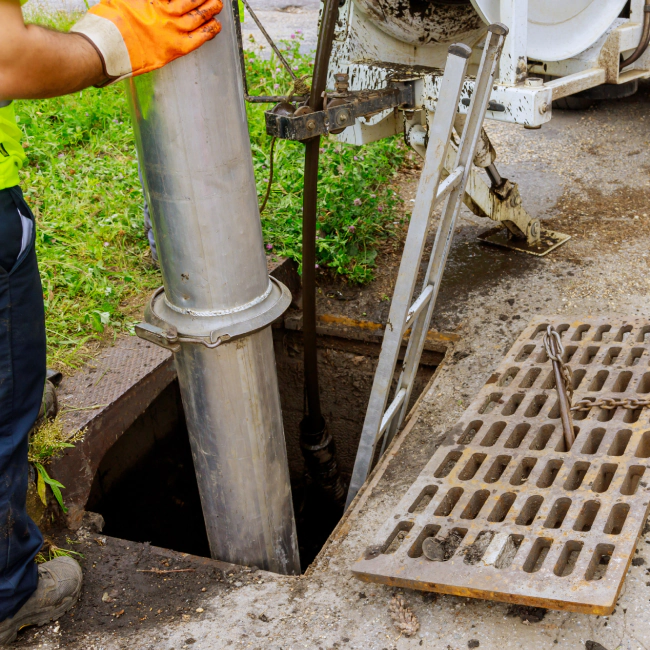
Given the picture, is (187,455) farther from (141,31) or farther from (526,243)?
(141,31)

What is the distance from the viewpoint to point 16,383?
5.92 feet

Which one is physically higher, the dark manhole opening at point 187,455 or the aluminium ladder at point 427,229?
the aluminium ladder at point 427,229

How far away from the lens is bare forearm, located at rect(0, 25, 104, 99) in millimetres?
1411

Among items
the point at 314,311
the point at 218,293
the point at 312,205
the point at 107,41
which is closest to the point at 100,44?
the point at 107,41

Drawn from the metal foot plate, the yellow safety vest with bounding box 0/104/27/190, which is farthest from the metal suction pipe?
the metal foot plate

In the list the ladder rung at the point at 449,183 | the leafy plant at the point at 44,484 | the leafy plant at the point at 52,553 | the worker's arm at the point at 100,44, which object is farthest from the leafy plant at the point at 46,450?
the ladder rung at the point at 449,183

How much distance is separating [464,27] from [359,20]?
0.43 meters

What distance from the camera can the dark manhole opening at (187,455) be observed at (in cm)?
307

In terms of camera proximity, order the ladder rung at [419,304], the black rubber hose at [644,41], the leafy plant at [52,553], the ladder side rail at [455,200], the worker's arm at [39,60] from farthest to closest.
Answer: the black rubber hose at [644,41] → the ladder rung at [419,304] → the ladder side rail at [455,200] → the leafy plant at [52,553] → the worker's arm at [39,60]

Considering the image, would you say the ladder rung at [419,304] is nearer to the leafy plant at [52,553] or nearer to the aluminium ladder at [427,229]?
the aluminium ladder at [427,229]

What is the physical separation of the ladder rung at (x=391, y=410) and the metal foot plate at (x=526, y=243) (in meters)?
1.20

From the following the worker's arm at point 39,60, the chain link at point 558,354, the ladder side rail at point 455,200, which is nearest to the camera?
the worker's arm at point 39,60

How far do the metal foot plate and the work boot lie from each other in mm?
2467

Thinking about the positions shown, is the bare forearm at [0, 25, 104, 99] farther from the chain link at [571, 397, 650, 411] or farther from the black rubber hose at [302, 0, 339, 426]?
the chain link at [571, 397, 650, 411]
